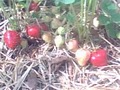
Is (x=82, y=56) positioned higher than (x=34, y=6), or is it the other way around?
(x=34, y=6)

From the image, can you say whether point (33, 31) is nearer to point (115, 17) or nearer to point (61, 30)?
point (61, 30)

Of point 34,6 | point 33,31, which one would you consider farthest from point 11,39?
point 34,6

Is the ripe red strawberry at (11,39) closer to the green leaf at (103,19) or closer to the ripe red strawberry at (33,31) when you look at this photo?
the ripe red strawberry at (33,31)

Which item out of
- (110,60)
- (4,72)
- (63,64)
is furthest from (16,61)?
(110,60)

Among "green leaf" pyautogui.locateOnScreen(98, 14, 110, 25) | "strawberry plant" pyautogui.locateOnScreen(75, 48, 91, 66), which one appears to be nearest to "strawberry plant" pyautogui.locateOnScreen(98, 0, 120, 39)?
"green leaf" pyautogui.locateOnScreen(98, 14, 110, 25)

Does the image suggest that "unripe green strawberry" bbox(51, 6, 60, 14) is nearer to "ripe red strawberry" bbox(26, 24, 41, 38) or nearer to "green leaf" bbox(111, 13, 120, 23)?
"ripe red strawberry" bbox(26, 24, 41, 38)

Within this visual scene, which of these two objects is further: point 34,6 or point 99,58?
point 34,6

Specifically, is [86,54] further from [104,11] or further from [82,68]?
[104,11]
